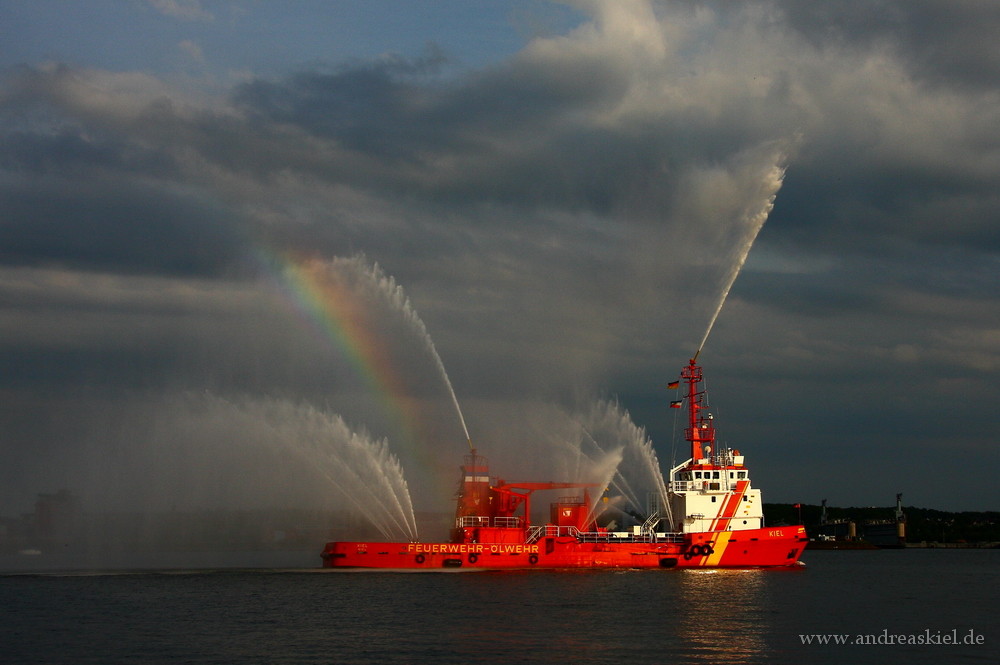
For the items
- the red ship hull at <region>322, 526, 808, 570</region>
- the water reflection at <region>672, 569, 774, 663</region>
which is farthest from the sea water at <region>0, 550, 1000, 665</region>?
the red ship hull at <region>322, 526, 808, 570</region>

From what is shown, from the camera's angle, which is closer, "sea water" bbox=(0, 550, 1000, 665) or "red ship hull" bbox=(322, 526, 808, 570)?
"sea water" bbox=(0, 550, 1000, 665)

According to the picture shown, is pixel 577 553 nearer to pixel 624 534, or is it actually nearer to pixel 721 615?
pixel 624 534

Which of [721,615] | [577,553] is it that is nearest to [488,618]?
[721,615]

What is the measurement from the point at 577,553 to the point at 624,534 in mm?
3831

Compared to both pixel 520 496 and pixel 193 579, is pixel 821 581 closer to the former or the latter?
pixel 520 496

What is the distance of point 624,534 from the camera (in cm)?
7225

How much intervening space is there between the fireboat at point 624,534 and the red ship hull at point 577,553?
7cm

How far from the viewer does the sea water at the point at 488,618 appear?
39.8m

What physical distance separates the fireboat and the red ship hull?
0.07 m

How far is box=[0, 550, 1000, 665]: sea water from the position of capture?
39.8m

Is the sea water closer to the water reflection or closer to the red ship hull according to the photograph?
the water reflection

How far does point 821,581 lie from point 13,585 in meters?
59.2

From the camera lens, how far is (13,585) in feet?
221

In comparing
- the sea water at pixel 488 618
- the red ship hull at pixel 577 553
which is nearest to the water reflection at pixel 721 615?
the sea water at pixel 488 618
